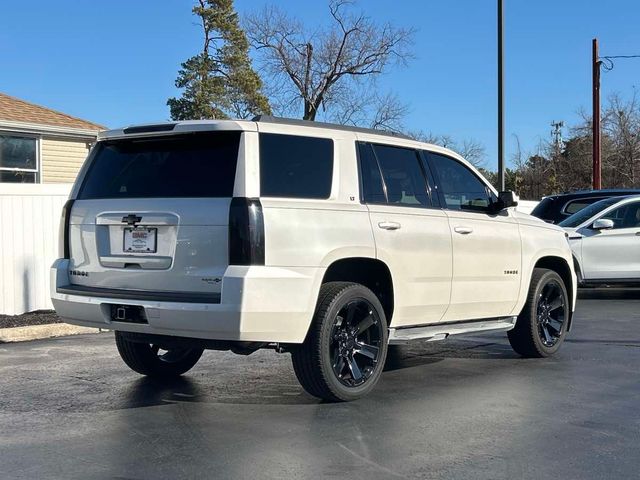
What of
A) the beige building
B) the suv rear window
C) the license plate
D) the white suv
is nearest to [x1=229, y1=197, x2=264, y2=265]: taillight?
the white suv

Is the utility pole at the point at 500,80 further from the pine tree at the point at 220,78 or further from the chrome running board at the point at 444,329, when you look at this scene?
the pine tree at the point at 220,78

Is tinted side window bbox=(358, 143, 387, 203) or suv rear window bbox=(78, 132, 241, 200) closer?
suv rear window bbox=(78, 132, 241, 200)

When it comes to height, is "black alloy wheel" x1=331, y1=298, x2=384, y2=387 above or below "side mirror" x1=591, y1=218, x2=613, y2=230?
below

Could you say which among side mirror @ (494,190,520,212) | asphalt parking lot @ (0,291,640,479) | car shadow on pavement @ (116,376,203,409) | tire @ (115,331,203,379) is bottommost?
asphalt parking lot @ (0,291,640,479)

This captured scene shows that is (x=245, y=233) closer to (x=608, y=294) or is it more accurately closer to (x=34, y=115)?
(x=608, y=294)

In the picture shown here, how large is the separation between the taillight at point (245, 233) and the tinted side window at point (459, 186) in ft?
7.65

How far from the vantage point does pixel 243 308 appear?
5.00 metres

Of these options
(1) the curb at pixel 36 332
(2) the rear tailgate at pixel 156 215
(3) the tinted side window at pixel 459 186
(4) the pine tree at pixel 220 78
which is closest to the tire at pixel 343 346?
(2) the rear tailgate at pixel 156 215

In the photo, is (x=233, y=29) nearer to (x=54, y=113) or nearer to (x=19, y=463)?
(x=54, y=113)

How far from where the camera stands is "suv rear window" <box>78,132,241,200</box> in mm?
5352

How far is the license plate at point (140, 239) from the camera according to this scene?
5.42 meters

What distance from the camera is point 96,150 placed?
241 inches

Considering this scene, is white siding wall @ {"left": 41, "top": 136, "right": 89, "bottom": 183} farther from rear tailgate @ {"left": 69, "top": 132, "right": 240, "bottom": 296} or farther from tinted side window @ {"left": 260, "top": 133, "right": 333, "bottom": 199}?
tinted side window @ {"left": 260, "top": 133, "right": 333, "bottom": 199}

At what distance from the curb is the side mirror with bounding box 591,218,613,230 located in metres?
8.22
